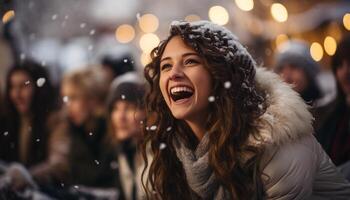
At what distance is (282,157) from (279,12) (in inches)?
111

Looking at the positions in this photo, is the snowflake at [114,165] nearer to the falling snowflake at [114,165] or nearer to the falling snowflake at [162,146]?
the falling snowflake at [114,165]

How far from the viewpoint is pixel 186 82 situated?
2812 millimetres

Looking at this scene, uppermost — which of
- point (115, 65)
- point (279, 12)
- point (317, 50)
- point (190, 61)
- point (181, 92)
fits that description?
point (190, 61)

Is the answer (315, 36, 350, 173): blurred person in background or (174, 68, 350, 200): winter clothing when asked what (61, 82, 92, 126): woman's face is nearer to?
(315, 36, 350, 173): blurred person in background

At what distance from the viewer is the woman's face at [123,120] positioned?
4.21m

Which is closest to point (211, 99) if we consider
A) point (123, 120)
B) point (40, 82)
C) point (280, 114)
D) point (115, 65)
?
point (280, 114)

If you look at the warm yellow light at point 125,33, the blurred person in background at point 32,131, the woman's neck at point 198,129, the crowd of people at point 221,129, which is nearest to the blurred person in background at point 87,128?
the blurred person in background at point 32,131

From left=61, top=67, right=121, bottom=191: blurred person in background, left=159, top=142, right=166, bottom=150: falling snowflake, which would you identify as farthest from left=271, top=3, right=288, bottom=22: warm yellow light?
left=159, top=142, right=166, bottom=150: falling snowflake

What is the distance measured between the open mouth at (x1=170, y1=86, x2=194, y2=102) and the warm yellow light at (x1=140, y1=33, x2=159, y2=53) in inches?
84.6

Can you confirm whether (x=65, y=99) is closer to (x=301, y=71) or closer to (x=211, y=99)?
(x=301, y=71)

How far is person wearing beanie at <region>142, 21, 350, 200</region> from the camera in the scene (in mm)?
2754

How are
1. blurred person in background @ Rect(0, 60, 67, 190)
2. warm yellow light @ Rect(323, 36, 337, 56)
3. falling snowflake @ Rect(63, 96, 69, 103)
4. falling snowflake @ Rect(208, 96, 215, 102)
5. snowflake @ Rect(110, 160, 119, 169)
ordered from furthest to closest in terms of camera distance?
warm yellow light @ Rect(323, 36, 337, 56), falling snowflake @ Rect(63, 96, 69, 103), blurred person in background @ Rect(0, 60, 67, 190), snowflake @ Rect(110, 160, 119, 169), falling snowflake @ Rect(208, 96, 215, 102)

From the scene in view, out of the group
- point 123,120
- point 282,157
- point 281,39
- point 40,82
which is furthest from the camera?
point 281,39

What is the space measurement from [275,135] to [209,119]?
0.89ft
